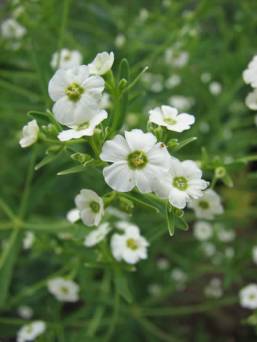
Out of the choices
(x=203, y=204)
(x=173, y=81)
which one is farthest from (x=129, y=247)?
(x=173, y=81)

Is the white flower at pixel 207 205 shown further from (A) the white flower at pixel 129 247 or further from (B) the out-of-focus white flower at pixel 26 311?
(B) the out-of-focus white flower at pixel 26 311

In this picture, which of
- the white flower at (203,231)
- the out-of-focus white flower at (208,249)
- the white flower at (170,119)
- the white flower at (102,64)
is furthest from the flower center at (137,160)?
the out-of-focus white flower at (208,249)

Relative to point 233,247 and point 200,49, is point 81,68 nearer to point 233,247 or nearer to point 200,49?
point 200,49

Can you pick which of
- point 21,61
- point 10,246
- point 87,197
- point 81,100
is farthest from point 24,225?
point 21,61

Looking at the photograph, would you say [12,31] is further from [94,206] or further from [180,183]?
[180,183]

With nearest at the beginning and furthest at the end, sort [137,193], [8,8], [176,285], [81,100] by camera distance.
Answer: [81,100] < [137,193] < [8,8] < [176,285]

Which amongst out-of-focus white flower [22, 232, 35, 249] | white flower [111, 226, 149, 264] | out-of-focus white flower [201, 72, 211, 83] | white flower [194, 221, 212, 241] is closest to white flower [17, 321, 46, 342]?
out-of-focus white flower [22, 232, 35, 249]
